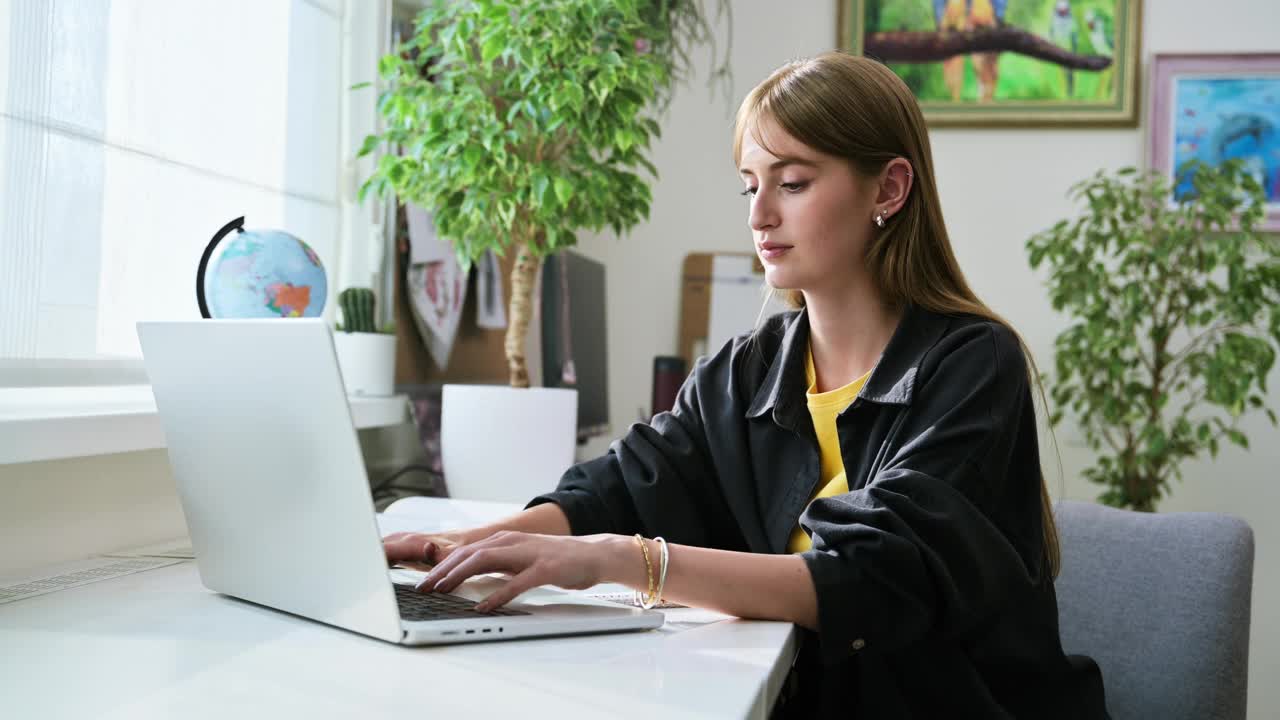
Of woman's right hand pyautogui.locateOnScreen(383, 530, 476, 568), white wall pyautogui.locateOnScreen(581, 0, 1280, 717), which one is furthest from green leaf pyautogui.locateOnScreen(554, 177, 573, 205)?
white wall pyautogui.locateOnScreen(581, 0, 1280, 717)

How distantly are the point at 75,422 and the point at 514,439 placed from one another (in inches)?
28.9

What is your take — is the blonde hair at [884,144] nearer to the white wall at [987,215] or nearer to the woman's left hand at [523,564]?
the woman's left hand at [523,564]

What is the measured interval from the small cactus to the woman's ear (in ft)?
3.33

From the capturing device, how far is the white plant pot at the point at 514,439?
1784 millimetres

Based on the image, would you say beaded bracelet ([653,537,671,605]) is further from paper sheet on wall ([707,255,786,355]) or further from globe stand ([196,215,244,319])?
paper sheet on wall ([707,255,786,355])

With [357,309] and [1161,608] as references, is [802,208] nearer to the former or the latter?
[1161,608]

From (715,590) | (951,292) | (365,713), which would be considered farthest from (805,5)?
(365,713)

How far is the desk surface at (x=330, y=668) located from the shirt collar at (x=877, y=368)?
0.31 metres

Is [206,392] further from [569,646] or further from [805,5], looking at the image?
[805,5]

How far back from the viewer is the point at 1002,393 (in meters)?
1.04

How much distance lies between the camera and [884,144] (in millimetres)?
1175

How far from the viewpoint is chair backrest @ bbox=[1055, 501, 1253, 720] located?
1.14m

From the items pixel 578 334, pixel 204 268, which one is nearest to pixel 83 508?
pixel 204 268

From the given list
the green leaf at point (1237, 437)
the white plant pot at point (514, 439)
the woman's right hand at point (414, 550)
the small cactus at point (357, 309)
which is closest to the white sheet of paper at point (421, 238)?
the small cactus at point (357, 309)
